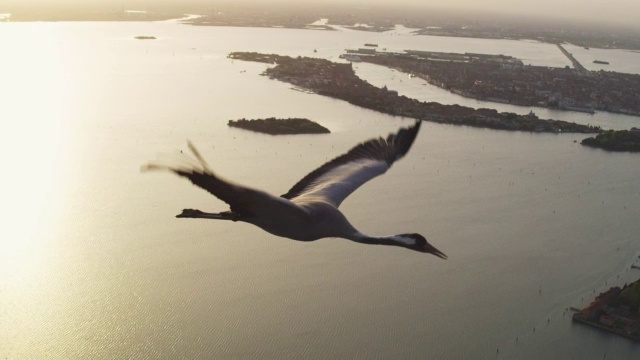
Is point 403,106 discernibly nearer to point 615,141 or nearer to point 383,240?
point 615,141

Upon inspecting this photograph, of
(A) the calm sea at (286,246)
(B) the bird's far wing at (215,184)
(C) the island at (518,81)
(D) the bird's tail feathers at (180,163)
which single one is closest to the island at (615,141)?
(A) the calm sea at (286,246)

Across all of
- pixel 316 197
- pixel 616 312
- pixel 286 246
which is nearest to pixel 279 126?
pixel 286 246

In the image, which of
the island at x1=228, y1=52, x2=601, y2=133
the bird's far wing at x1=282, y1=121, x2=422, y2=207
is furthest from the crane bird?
the island at x1=228, y1=52, x2=601, y2=133

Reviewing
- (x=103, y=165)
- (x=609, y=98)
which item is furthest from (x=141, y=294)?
(x=609, y=98)

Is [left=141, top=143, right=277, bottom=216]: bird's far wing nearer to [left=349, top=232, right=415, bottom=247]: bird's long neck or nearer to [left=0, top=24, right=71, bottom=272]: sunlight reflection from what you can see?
[left=349, top=232, right=415, bottom=247]: bird's long neck

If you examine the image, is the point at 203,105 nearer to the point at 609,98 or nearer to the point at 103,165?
the point at 103,165
